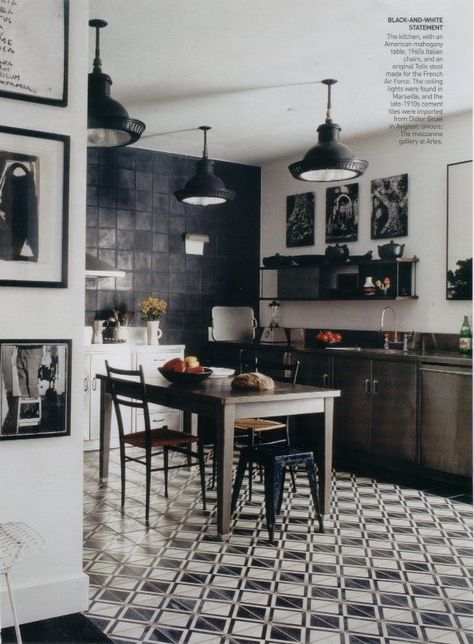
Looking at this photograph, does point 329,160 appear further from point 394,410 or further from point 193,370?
point 394,410

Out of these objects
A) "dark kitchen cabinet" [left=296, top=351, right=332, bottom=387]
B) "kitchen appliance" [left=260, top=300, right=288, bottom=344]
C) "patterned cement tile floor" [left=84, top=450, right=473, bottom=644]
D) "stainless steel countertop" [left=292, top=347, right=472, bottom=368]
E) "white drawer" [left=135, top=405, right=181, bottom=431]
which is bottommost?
"patterned cement tile floor" [left=84, top=450, right=473, bottom=644]

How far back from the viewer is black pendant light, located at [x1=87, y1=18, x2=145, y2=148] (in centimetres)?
411

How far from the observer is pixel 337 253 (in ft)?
22.5

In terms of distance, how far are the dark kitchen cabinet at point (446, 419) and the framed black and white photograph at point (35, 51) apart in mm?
3604

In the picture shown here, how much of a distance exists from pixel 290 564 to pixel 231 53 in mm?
3421

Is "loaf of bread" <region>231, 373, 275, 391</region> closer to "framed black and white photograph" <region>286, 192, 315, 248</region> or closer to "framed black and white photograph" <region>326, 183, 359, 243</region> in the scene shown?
"framed black and white photograph" <region>326, 183, 359, 243</region>

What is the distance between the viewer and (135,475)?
18.7 feet

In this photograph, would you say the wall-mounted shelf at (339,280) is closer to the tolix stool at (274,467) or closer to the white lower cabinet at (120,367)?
the white lower cabinet at (120,367)

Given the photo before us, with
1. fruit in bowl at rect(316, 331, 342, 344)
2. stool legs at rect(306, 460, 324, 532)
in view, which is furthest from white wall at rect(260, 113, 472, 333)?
stool legs at rect(306, 460, 324, 532)

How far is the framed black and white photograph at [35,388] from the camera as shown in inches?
114

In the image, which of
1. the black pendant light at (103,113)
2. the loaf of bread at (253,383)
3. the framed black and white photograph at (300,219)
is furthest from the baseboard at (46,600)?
the framed black and white photograph at (300,219)

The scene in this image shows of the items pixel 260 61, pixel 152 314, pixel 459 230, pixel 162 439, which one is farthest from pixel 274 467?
pixel 152 314

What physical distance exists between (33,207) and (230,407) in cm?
174

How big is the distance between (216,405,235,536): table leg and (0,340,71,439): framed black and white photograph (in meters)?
1.24
